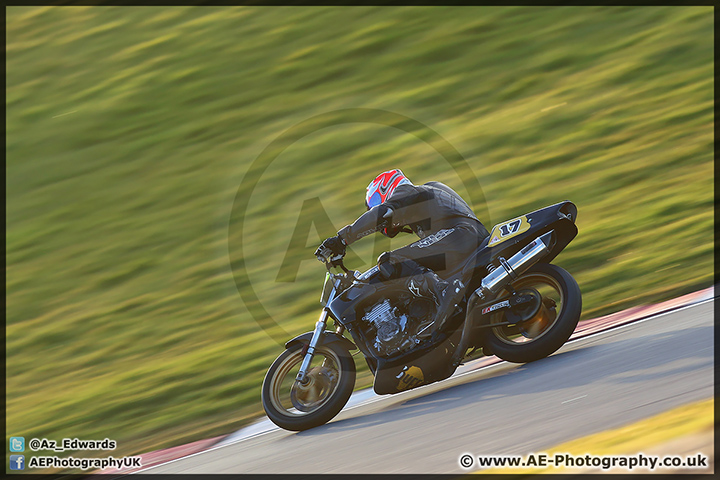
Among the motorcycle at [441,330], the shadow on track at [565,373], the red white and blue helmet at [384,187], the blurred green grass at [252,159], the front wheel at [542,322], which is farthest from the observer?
the blurred green grass at [252,159]

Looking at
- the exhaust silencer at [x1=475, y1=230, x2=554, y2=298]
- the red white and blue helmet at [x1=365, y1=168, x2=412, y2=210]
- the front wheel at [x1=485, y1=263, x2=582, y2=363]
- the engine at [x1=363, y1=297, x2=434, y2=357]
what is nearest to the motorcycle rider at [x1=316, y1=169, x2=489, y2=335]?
the red white and blue helmet at [x1=365, y1=168, x2=412, y2=210]

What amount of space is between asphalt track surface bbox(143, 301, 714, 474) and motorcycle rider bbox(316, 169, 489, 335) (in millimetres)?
696

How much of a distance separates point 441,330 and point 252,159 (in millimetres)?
8008

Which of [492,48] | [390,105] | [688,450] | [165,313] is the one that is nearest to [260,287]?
[165,313]

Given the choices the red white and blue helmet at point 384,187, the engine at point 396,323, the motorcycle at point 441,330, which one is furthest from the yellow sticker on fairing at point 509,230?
the red white and blue helmet at point 384,187

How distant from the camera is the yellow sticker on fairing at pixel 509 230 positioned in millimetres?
5414

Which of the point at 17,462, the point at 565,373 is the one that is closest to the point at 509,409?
the point at 565,373

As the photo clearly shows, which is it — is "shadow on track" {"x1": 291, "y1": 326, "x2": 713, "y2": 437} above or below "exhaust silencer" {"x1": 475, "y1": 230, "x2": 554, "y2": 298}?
below

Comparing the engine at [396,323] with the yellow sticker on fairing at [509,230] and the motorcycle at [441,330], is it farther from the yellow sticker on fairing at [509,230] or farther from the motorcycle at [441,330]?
the yellow sticker on fairing at [509,230]

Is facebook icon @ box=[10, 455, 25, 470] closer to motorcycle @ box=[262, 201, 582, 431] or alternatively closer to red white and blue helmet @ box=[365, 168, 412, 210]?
motorcycle @ box=[262, 201, 582, 431]

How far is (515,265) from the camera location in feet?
17.3

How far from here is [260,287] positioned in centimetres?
947

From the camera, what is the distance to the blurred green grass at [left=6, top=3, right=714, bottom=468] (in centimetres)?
780

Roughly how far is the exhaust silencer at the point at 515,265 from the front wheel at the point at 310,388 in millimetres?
1147
